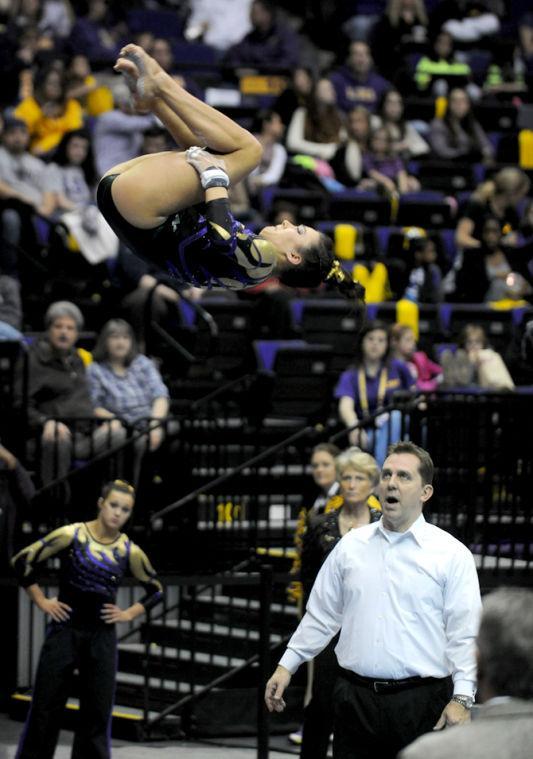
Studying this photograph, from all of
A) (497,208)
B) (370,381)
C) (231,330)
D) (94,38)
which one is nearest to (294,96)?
(94,38)

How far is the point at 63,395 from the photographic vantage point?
10.8 metres

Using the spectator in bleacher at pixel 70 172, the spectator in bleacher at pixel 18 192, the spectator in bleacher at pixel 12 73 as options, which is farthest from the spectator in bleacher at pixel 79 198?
the spectator in bleacher at pixel 12 73

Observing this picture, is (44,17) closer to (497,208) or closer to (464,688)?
(497,208)

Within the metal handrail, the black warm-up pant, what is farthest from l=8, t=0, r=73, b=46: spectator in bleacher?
the black warm-up pant

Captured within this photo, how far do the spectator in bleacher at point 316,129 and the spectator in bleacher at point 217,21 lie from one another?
8.03ft

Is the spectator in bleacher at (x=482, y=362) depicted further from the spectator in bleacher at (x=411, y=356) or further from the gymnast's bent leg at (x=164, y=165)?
the gymnast's bent leg at (x=164, y=165)

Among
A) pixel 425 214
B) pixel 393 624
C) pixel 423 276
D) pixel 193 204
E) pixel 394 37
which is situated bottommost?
pixel 393 624

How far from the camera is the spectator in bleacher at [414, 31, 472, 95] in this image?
719 inches

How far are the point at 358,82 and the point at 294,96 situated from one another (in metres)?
1.39

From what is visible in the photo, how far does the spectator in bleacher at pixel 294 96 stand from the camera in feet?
52.7

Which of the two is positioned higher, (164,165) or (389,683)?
(164,165)

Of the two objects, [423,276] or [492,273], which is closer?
[423,276]

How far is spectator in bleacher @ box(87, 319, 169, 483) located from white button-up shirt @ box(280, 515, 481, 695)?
4.72 meters

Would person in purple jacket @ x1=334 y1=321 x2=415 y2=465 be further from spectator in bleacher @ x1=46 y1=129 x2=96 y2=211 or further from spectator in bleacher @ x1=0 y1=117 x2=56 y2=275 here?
spectator in bleacher @ x1=46 y1=129 x2=96 y2=211
